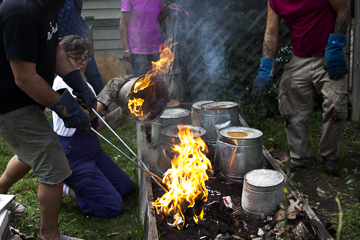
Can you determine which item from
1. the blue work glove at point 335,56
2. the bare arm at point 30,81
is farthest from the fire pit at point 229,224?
the blue work glove at point 335,56

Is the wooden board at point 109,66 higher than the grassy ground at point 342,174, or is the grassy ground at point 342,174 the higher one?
the wooden board at point 109,66

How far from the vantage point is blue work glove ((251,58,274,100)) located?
328 centimetres

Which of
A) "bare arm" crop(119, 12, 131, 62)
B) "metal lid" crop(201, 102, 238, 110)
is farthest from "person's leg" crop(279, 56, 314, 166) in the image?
"bare arm" crop(119, 12, 131, 62)

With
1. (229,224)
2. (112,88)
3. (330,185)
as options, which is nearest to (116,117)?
(112,88)

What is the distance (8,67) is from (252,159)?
6.70 ft

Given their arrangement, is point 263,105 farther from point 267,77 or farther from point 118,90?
point 118,90

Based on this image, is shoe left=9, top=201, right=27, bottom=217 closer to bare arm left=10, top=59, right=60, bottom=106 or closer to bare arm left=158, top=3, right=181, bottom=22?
bare arm left=10, top=59, right=60, bottom=106

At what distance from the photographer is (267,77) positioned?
3297 mm

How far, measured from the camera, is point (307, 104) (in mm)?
3438

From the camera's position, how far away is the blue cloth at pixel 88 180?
294 centimetres

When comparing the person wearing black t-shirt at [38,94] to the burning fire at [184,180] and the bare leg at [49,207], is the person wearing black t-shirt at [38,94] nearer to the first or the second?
the bare leg at [49,207]

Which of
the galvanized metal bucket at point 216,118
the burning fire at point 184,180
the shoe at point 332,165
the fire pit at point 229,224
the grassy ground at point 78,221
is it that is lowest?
the grassy ground at point 78,221

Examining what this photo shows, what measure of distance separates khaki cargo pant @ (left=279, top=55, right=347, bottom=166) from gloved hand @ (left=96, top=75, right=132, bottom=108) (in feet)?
6.39

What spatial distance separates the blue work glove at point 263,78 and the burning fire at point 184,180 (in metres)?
0.94
